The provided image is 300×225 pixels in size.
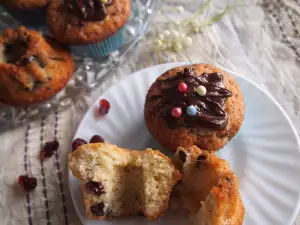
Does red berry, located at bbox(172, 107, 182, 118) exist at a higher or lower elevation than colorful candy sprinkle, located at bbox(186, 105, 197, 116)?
lower

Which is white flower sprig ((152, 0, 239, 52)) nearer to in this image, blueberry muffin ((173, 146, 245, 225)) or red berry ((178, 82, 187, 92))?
red berry ((178, 82, 187, 92))

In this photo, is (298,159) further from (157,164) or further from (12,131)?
(12,131)

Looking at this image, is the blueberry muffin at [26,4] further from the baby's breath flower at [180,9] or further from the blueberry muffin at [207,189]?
the blueberry muffin at [207,189]

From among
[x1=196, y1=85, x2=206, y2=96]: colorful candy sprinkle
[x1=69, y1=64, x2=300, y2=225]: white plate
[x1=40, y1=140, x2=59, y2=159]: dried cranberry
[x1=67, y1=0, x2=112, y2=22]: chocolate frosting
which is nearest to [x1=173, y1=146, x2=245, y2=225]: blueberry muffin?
[x1=69, y1=64, x2=300, y2=225]: white plate

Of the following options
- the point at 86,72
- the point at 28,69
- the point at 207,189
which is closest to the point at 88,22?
the point at 86,72

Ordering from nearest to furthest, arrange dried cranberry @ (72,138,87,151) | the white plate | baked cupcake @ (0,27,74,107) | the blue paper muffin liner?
the white plate < dried cranberry @ (72,138,87,151) < baked cupcake @ (0,27,74,107) < the blue paper muffin liner

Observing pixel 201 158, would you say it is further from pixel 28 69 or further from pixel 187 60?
pixel 28 69
